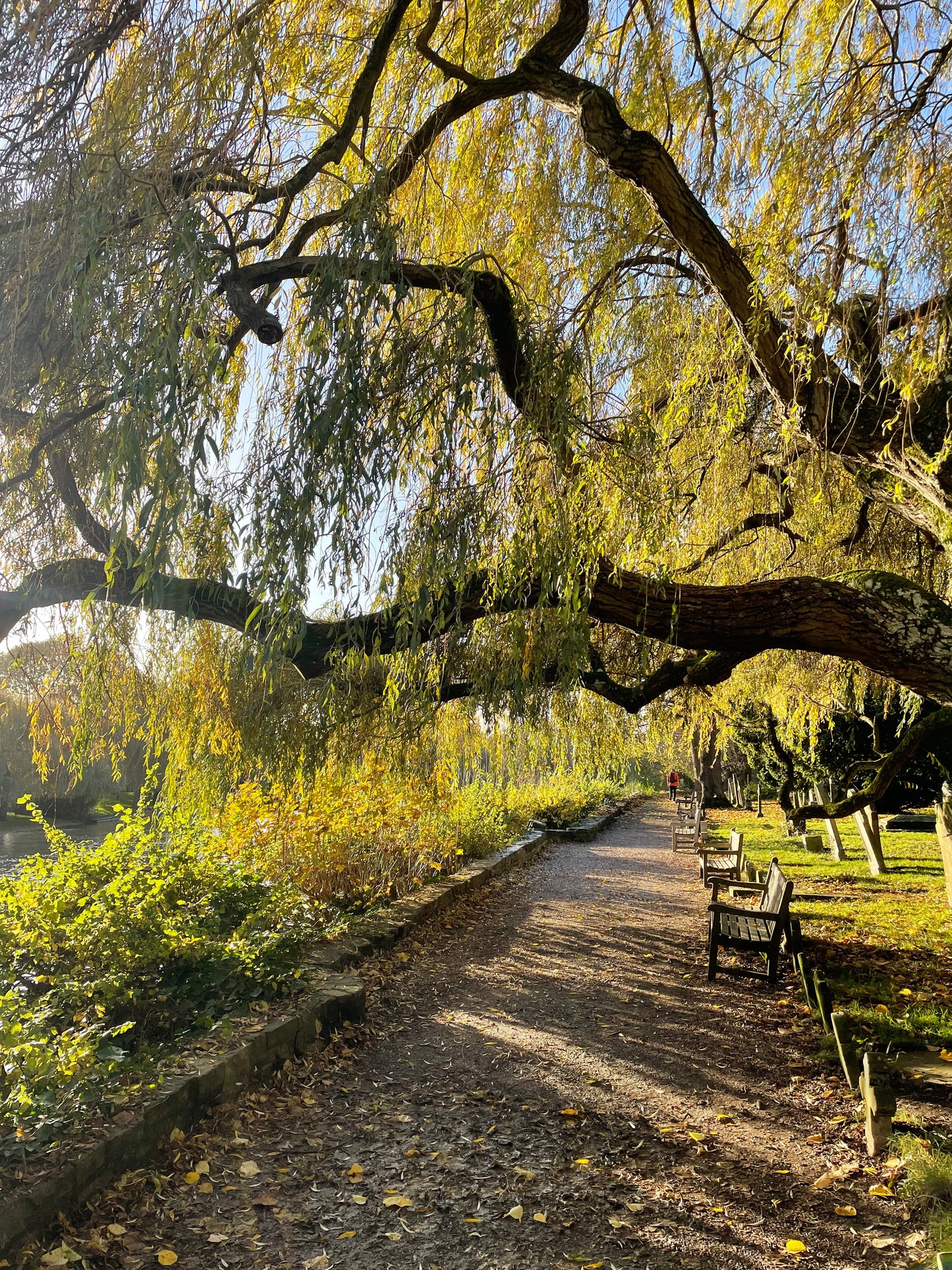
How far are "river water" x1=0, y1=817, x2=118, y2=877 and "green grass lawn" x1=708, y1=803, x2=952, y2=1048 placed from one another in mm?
13477

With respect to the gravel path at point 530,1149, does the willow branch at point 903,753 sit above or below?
above

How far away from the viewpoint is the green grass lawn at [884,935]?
5789 millimetres

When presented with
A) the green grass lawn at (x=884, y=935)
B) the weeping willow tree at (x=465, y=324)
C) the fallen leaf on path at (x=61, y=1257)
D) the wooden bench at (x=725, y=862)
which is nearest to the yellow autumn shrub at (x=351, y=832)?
the weeping willow tree at (x=465, y=324)

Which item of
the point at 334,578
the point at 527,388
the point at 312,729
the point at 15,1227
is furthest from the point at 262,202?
the point at 15,1227

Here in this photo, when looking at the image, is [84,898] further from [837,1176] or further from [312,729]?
[837,1176]

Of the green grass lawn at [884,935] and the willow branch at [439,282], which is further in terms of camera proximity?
the green grass lawn at [884,935]

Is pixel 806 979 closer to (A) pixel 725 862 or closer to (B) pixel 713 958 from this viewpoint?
(B) pixel 713 958

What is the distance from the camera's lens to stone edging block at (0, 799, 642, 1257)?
2.91 meters

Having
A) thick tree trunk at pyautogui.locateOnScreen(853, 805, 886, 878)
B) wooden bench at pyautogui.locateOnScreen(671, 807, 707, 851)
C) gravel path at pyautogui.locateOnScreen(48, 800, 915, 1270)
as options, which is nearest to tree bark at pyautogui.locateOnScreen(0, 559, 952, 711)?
gravel path at pyautogui.locateOnScreen(48, 800, 915, 1270)

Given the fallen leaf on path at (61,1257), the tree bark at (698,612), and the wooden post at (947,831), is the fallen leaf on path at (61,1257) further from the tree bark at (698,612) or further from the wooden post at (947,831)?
the wooden post at (947,831)

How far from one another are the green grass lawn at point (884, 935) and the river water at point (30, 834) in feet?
44.2

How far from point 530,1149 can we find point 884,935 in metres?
5.80

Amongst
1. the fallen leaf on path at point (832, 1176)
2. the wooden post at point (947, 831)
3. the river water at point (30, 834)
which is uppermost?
the wooden post at point (947, 831)

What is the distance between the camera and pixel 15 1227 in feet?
9.16
